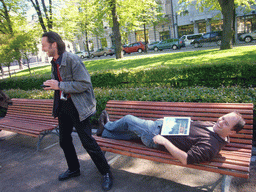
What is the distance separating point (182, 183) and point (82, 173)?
1.59m

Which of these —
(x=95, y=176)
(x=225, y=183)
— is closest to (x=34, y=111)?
(x=95, y=176)

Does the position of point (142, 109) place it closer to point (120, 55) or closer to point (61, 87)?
point (61, 87)

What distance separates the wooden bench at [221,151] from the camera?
252cm

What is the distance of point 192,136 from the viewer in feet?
9.28

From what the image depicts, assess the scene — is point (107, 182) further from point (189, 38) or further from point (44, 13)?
point (189, 38)

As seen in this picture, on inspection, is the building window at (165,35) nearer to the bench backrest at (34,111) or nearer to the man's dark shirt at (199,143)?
the bench backrest at (34,111)

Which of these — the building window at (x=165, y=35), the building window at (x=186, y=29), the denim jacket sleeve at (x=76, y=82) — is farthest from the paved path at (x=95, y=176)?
the building window at (x=165, y=35)

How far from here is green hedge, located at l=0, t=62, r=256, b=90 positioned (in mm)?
5676

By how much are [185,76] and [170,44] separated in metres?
25.0

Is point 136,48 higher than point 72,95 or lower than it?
higher

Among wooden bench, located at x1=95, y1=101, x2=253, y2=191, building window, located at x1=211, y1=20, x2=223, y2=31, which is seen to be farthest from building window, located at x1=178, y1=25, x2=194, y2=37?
wooden bench, located at x1=95, y1=101, x2=253, y2=191

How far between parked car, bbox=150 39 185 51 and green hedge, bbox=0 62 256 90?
75.0 ft

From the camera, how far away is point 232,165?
248cm

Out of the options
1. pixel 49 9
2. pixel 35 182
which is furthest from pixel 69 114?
pixel 49 9
